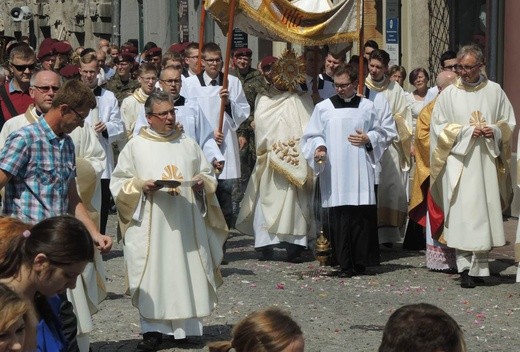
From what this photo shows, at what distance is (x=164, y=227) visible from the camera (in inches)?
375

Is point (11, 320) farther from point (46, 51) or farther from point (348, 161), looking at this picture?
point (46, 51)

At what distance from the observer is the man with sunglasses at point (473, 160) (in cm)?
1200

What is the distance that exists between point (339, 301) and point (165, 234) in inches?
90.5

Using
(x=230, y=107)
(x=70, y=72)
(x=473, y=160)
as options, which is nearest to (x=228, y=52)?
(x=230, y=107)

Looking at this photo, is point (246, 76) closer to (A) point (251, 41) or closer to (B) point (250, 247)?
(B) point (250, 247)

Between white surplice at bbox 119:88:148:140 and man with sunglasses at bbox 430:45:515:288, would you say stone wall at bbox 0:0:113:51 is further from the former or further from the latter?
man with sunglasses at bbox 430:45:515:288

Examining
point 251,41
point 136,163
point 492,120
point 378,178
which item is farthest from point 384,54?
point 251,41

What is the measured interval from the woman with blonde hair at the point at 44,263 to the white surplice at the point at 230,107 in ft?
27.1

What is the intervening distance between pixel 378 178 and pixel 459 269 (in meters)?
1.60

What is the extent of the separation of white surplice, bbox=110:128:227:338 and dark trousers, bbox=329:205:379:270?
125 inches

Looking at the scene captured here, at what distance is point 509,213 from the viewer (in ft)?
53.5

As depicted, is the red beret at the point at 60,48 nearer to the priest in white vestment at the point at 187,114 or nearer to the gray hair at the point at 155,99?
the priest in white vestment at the point at 187,114

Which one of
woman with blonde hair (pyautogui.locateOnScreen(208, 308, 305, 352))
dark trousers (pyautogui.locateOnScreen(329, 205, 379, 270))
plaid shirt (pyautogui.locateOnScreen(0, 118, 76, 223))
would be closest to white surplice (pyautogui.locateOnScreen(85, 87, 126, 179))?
dark trousers (pyautogui.locateOnScreen(329, 205, 379, 270))

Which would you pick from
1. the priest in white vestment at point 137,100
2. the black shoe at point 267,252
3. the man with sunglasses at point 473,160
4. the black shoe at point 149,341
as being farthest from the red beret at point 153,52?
the black shoe at point 149,341
